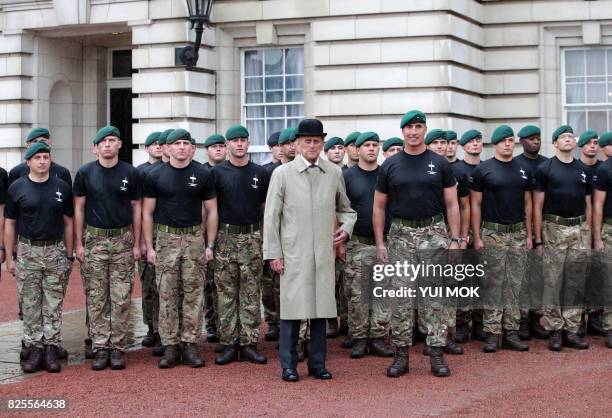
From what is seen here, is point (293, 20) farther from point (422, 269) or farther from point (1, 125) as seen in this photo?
point (422, 269)

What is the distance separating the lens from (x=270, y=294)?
1155 cm

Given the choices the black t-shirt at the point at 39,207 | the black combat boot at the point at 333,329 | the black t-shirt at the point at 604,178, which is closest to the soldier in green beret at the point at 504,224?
the black t-shirt at the point at 604,178

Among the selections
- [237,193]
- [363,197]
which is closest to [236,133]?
[237,193]

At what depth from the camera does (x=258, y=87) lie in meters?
17.8

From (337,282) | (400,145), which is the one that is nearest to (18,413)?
(337,282)

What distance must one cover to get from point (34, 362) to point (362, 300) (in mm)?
3171

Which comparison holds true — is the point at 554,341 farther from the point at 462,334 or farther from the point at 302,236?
the point at 302,236

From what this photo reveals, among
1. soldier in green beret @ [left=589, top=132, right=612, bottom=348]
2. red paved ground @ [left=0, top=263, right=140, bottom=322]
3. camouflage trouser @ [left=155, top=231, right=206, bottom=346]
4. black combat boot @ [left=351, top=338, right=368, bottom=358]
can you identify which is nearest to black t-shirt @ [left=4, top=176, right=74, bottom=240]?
camouflage trouser @ [left=155, top=231, right=206, bottom=346]

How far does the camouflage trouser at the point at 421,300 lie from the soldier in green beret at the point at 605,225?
7.69 feet

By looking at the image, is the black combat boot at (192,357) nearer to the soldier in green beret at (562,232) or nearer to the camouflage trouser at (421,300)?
the camouflage trouser at (421,300)

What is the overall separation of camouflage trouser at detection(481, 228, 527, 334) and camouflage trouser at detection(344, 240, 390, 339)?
1.08 metres

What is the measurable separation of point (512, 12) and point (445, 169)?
9.22 metres

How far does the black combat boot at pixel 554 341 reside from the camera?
10.3 meters

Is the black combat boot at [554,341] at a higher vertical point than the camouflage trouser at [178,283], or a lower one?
lower
